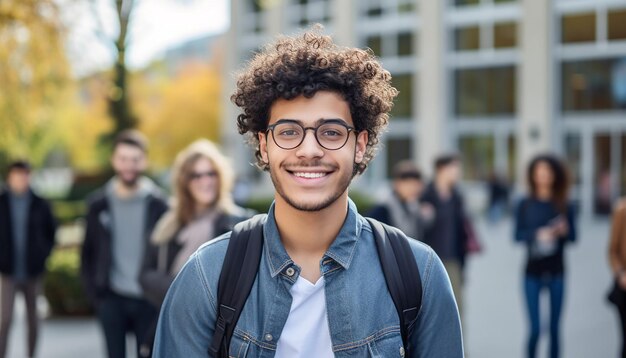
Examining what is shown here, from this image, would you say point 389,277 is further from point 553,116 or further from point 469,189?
point 469,189

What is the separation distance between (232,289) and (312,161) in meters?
0.40

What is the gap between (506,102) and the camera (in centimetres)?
3319

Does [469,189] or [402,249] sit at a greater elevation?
[402,249]

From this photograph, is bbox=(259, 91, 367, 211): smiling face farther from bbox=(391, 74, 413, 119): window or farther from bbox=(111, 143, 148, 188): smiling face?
bbox=(391, 74, 413, 119): window

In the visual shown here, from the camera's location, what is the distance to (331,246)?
2.25m

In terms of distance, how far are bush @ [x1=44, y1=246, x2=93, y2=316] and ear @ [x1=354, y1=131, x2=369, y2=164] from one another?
8.68 metres

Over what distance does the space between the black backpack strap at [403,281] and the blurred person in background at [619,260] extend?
15.4 ft

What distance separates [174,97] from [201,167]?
140 ft

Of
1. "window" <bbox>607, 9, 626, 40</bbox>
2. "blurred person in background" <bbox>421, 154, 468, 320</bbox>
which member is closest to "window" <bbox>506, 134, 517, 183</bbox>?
"window" <bbox>607, 9, 626, 40</bbox>

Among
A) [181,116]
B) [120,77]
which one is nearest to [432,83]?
[181,116]

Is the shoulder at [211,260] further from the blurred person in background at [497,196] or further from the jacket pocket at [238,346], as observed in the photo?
the blurred person in background at [497,196]

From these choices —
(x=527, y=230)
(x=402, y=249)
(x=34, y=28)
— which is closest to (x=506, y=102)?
(x=34, y=28)

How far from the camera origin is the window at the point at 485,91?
3306cm

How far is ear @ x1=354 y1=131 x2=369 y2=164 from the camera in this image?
235cm
